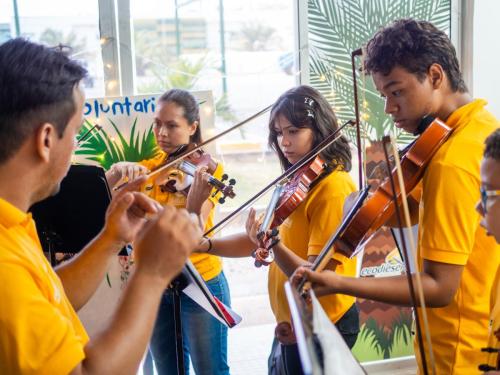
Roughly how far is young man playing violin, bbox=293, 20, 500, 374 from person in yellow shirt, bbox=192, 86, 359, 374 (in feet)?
1.02

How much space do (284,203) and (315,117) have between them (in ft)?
1.14

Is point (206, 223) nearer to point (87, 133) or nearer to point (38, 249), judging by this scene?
point (87, 133)

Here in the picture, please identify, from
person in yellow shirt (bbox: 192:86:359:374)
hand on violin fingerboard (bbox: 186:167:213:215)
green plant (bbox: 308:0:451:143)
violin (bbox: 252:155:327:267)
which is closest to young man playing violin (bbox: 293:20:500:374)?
person in yellow shirt (bbox: 192:86:359:374)

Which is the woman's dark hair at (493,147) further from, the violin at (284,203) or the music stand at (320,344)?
the violin at (284,203)

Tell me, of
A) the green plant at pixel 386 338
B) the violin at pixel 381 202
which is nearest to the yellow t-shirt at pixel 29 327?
the violin at pixel 381 202

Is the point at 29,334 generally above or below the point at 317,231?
above

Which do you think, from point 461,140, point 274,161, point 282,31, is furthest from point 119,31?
point 461,140

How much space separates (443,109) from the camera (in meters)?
1.52

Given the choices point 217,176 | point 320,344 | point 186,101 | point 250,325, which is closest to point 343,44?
point 186,101

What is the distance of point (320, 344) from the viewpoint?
85 centimetres

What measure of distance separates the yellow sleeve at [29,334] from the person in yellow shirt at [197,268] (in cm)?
150

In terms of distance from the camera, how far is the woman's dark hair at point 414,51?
1.49 meters

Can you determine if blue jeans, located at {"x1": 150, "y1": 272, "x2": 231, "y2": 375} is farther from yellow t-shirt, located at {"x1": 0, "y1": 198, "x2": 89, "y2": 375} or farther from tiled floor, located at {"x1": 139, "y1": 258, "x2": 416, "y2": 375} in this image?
yellow t-shirt, located at {"x1": 0, "y1": 198, "x2": 89, "y2": 375}

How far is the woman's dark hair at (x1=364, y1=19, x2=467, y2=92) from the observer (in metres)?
1.49
